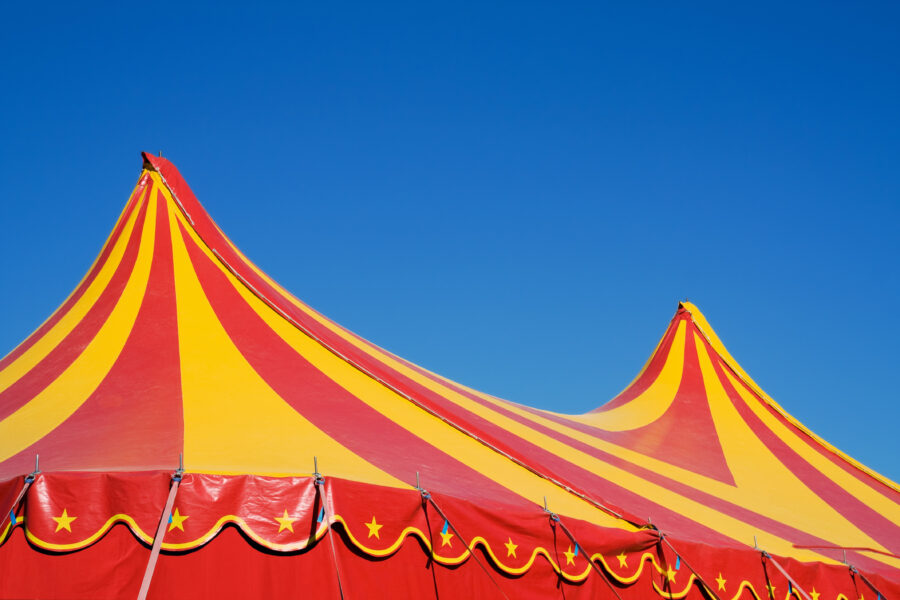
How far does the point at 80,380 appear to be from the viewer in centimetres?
413

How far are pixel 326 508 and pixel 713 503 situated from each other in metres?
3.32

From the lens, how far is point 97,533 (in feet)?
9.73

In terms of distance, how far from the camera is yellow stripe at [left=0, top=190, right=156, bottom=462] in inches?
148

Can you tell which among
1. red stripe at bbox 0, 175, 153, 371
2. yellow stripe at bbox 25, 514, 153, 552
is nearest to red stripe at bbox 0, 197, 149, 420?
red stripe at bbox 0, 175, 153, 371

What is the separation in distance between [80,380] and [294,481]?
154 centimetres

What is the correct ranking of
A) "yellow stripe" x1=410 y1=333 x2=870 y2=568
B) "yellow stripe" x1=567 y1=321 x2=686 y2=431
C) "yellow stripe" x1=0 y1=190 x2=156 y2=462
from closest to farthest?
"yellow stripe" x1=0 y1=190 x2=156 y2=462
"yellow stripe" x1=410 y1=333 x2=870 y2=568
"yellow stripe" x1=567 y1=321 x2=686 y2=431

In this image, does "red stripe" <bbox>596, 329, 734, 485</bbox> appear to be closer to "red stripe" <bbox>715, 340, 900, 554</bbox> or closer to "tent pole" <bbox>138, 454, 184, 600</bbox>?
"red stripe" <bbox>715, 340, 900, 554</bbox>

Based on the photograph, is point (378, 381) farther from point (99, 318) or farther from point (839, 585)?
point (839, 585)

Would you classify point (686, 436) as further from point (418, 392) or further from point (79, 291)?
point (79, 291)

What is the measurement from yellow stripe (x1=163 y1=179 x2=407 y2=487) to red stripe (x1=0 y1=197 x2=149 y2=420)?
39 cm

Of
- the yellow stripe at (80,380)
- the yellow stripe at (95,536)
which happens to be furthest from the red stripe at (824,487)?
the yellow stripe at (80,380)

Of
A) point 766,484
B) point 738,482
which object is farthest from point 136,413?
point 766,484

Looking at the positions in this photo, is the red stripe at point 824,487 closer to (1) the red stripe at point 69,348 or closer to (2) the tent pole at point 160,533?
(2) the tent pole at point 160,533

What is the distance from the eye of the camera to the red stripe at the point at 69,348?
4.21 m
